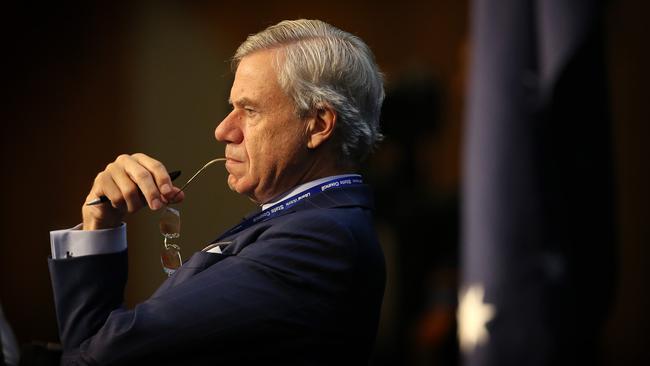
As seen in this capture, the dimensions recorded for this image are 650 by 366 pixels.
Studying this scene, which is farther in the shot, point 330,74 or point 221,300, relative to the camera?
point 330,74

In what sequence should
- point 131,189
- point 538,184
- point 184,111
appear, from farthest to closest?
point 184,111 < point 131,189 < point 538,184

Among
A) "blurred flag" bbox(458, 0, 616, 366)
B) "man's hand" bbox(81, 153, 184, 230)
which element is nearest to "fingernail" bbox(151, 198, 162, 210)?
"man's hand" bbox(81, 153, 184, 230)

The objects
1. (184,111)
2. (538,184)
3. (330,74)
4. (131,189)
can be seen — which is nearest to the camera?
(538,184)

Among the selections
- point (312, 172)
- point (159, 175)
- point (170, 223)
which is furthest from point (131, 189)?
point (312, 172)

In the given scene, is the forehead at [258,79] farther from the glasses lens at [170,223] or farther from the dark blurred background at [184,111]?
the dark blurred background at [184,111]

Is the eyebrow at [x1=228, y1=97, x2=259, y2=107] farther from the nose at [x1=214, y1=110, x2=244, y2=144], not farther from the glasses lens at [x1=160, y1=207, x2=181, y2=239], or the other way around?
the glasses lens at [x1=160, y1=207, x2=181, y2=239]

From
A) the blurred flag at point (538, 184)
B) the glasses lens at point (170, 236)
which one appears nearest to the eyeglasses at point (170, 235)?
the glasses lens at point (170, 236)

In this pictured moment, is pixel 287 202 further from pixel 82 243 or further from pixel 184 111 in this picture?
pixel 184 111

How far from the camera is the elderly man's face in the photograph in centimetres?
163

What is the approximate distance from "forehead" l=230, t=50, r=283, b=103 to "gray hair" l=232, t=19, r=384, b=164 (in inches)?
0.4

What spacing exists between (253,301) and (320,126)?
36 cm

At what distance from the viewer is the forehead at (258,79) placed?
5.33ft

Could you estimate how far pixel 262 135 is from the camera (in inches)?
64.3

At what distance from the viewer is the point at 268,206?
1661 mm
